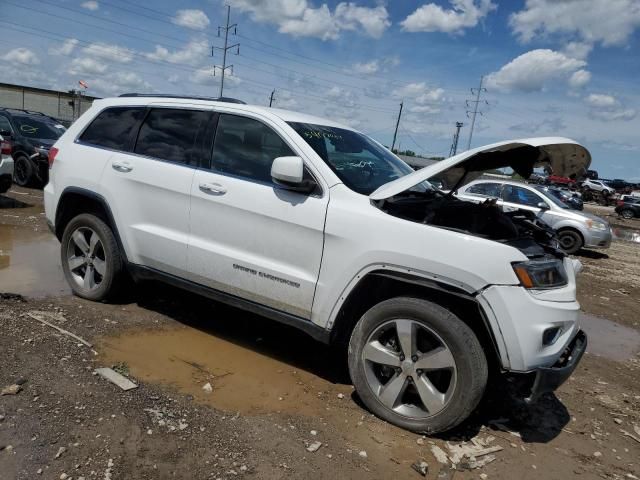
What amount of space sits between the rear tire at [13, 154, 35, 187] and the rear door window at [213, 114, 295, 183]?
32.9ft

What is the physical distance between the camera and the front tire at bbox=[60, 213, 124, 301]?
4613 millimetres

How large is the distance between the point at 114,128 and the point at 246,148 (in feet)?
5.11

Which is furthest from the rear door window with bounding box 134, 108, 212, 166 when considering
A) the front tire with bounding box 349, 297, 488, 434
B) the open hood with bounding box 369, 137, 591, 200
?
the front tire with bounding box 349, 297, 488, 434

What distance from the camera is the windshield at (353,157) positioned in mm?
3736

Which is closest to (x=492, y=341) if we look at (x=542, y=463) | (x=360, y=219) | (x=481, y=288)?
(x=481, y=288)

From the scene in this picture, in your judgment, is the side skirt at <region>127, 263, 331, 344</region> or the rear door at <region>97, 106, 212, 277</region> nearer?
the side skirt at <region>127, 263, 331, 344</region>

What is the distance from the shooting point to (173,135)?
434 cm

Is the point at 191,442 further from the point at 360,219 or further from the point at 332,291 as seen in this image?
the point at 360,219

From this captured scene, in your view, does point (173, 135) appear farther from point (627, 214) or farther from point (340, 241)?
point (627, 214)

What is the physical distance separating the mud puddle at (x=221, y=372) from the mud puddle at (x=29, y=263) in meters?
1.52

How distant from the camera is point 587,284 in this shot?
9438 mm

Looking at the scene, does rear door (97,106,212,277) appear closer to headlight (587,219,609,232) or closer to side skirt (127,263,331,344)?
side skirt (127,263,331,344)

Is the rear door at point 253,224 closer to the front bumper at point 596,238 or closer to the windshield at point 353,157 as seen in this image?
the windshield at point 353,157

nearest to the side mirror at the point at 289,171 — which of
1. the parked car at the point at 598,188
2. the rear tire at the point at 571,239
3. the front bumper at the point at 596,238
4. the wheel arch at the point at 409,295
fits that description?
the wheel arch at the point at 409,295
